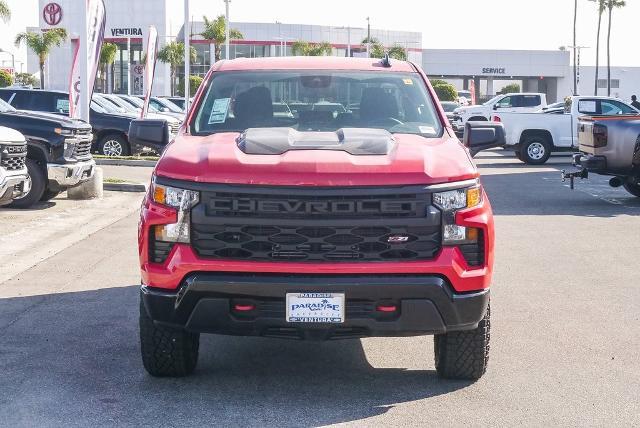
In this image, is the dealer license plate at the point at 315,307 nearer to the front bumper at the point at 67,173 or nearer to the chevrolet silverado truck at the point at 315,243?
the chevrolet silverado truck at the point at 315,243

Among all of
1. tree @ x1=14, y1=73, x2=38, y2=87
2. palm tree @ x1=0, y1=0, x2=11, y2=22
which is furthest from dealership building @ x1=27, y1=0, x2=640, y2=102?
palm tree @ x1=0, y1=0, x2=11, y2=22

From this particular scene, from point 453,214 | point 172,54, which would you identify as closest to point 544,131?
point 453,214

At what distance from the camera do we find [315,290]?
18.6 ft

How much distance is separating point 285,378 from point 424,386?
2.76ft

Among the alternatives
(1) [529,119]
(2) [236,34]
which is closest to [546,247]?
(1) [529,119]

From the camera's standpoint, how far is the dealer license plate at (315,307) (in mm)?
5695

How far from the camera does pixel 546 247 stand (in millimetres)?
12719

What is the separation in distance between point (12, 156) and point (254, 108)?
21.9ft

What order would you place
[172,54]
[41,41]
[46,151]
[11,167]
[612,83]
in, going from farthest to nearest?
[612,83] < [172,54] < [41,41] < [46,151] < [11,167]

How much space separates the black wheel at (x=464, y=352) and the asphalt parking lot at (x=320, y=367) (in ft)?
0.25

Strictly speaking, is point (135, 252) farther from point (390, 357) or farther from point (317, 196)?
point (317, 196)

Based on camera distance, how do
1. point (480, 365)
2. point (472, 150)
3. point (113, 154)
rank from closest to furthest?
point (480, 365), point (472, 150), point (113, 154)

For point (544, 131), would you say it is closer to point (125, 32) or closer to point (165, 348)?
point (165, 348)

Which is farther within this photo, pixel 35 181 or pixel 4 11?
pixel 4 11
